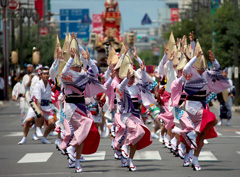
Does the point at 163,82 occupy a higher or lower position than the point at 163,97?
higher

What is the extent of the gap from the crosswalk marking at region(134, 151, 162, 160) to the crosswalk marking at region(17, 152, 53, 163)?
175cm

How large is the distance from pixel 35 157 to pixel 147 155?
220 cm

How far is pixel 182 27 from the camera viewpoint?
57.1m

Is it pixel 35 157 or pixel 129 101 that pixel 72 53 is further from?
pixel 35 157

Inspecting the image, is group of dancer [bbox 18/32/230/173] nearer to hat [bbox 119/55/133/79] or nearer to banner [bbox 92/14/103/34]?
hat [bbox 119/55/133/79]

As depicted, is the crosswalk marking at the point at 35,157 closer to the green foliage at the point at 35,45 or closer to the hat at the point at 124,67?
the hat at the point at 124,67

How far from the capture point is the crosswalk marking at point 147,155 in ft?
43.2

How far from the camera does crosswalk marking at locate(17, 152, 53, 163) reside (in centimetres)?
1295

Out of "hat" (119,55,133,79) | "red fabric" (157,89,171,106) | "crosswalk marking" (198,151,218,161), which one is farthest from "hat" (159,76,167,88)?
"hat" (119,55,133,79)

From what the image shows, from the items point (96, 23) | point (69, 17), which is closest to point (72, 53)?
point (69, 17)

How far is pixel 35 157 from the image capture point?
13.5 metres

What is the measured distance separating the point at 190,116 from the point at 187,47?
4.18 ft

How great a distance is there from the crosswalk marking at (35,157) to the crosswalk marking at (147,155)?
5.74ft

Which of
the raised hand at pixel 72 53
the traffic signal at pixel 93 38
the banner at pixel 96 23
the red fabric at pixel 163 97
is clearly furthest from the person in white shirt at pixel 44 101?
the banner at pixel 96 23
